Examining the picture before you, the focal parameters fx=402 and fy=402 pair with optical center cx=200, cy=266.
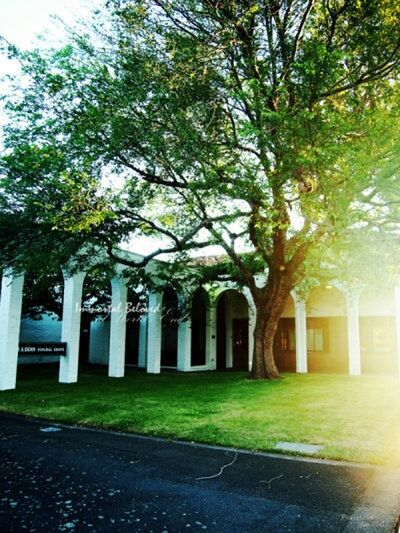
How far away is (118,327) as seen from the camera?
16734mm

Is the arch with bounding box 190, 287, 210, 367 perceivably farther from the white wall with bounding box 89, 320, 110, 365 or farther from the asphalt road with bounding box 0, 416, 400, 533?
the asphalt road with bounding box 0, 416, 400, 533

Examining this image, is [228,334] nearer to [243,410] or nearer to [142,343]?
[142,343]

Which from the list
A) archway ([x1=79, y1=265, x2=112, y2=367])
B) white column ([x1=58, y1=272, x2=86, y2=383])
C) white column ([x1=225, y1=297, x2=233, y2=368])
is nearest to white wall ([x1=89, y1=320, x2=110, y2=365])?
archway ([x1=79, y1=265, x2=112, y2=367])

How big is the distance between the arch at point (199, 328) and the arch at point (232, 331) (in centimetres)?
130

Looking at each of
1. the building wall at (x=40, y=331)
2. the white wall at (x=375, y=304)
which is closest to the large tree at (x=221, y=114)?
the white wall at (x=375, y=304)

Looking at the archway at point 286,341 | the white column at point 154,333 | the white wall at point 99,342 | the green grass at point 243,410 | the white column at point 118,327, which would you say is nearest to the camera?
the green grass at point 243,410

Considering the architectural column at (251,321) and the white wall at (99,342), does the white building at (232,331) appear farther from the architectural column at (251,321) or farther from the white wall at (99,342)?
the white wall at (99,342)

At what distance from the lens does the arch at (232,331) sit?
75.7ft

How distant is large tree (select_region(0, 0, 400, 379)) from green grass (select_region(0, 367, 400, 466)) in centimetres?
413

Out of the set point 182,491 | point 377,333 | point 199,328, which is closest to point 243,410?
point 182,491

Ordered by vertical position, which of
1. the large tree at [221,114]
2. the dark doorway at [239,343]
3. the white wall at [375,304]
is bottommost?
the dark doorway at [239,343]

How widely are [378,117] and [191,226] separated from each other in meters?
7.48

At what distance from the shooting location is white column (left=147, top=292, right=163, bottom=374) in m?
19.1

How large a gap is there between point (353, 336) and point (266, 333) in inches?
185
